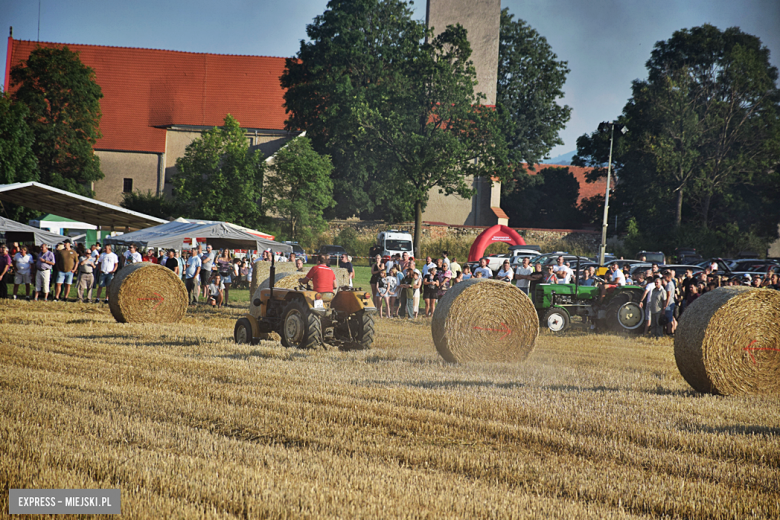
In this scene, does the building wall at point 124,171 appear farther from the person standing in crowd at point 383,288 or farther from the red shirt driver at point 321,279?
the red shirt driver at point 321,279

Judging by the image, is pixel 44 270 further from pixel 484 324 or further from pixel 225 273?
A: pixel 484 324

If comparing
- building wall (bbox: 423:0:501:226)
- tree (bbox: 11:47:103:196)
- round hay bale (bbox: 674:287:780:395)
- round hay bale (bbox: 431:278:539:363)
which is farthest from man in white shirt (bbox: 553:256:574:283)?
tree (bbox: 11:47:103:196)

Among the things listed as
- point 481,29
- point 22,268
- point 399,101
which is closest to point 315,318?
point 22,268

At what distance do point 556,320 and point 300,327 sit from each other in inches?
298

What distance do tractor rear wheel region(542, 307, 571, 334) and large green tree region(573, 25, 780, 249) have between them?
3101 centimetres

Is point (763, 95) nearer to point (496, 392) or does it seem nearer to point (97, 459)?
point (496, 392)

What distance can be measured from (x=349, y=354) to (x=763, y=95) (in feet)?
141

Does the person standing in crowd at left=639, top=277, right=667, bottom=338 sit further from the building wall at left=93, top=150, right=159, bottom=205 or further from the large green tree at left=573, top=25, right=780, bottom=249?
the building wall at left=93, top=150, right=159, bottom=205

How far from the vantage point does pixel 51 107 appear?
4384cm

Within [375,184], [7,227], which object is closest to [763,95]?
[375,184]

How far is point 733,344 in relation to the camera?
27.7 ft

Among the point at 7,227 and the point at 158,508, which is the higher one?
the point at 7,227

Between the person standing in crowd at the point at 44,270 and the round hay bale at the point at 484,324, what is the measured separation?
41.4 ft

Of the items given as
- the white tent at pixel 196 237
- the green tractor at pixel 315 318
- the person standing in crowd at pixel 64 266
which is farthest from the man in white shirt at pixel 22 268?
the green tractor at pixel 315 318
